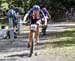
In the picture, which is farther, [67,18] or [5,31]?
[67,18]

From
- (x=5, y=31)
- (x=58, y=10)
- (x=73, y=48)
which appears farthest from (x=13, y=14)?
(x=58, y=10)

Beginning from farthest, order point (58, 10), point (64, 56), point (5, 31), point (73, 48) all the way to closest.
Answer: point (58, 10)
point (5, 31)
point (73, 48)
point (64, 56)

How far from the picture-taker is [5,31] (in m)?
21.1

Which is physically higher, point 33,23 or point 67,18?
point 33,23

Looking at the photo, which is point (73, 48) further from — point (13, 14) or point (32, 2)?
point (32, 2)

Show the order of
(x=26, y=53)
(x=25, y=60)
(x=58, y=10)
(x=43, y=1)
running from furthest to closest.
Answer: (x=58, y=10) < (x=43, y=1) < (x=26, y=53) < (x=25, y=60)

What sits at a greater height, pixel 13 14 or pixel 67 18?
pixel 13 14

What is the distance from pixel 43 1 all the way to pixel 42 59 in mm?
27577

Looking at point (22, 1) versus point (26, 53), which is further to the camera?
point (22, 1)

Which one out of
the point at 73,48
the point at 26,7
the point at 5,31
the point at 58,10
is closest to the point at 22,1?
the point at 26,7

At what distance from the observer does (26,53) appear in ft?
46.6

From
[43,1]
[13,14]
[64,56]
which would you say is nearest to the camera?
[64,56]

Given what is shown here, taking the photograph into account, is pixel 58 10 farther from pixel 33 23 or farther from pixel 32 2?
pixel 33 23

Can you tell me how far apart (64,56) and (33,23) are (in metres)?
1.71
